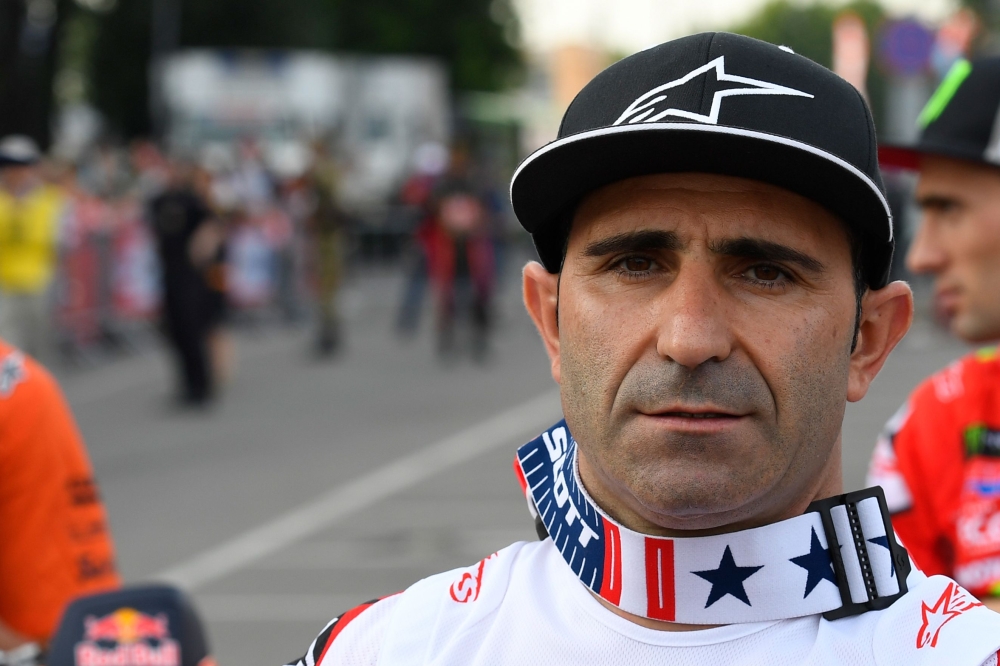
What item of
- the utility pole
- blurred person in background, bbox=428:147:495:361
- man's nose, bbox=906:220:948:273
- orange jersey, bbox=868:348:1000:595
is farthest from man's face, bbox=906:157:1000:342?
the utility pole

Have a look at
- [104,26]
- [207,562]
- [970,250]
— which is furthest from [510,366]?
[104,26]

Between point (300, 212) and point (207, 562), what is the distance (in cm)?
1206

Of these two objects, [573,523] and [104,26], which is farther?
[104,26]

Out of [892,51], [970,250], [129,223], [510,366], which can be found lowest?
[510,366]

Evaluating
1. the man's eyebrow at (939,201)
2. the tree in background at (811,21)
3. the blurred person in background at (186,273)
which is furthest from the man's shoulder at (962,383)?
the tree in background at (811,21)

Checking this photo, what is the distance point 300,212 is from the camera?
1953 centimetres

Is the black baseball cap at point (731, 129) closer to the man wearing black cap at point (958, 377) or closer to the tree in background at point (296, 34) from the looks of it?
the man wearing black cap at point (958, 377)

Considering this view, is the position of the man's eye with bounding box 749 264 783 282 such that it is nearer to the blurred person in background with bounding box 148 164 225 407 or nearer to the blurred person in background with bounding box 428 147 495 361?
the blurred person in background with bounding box 148 164 225 407

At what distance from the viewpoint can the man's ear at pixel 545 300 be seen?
192 centimetres

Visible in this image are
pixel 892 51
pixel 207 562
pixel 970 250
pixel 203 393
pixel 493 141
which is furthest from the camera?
pixel 493 141

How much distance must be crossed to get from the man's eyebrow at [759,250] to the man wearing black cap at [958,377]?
1.46 metres

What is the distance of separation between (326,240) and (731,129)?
15006 mm

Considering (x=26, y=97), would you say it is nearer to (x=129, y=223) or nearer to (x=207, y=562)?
(x=129, y=223)

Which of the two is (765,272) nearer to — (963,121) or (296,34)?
(963,121)
